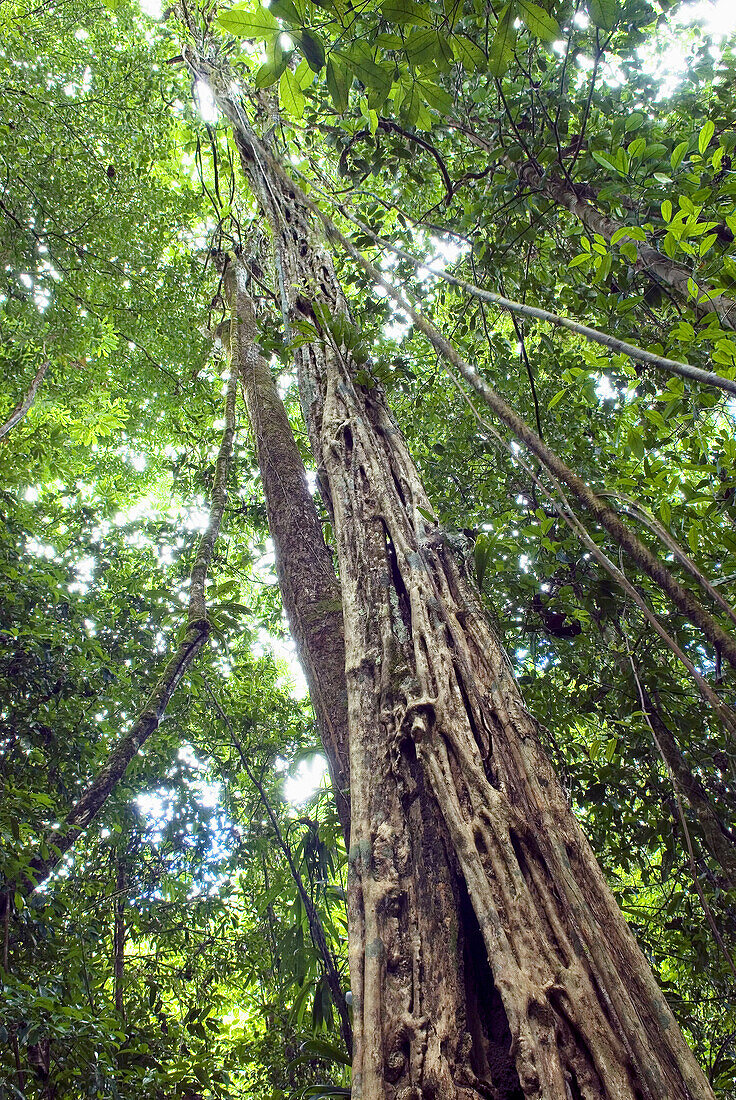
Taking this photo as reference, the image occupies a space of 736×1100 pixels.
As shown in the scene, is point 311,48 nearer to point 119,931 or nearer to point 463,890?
point 463,890

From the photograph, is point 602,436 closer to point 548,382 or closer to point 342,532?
point 548,382

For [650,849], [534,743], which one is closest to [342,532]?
[534,743]

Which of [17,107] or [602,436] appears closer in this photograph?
[602,436]

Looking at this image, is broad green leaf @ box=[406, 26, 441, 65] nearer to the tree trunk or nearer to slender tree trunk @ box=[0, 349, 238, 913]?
the tree trunk

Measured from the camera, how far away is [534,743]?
4.51 feet

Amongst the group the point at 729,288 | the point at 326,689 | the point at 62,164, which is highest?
the point at 62,164

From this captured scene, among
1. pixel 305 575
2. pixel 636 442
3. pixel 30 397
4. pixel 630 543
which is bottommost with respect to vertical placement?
pixel 630 543

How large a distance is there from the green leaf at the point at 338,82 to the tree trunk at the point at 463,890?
3.71 feet

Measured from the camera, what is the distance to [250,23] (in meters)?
1.10

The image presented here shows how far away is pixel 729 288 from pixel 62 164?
20.3 feet

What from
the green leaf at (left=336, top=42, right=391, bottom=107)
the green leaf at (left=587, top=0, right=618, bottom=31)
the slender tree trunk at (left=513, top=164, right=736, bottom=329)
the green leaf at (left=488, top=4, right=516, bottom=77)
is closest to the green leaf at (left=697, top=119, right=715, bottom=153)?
the slender tree trunk at (left=513, top=164, right=736, bottom=329)

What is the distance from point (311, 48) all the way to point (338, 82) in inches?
4.5

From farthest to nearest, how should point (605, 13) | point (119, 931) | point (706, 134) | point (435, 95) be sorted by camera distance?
point (119, 931) → point (706, 134) → point (605, 13) → point (435, 95)

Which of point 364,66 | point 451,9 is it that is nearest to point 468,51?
point 451,9
